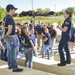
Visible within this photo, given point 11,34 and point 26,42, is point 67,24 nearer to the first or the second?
point 26,42

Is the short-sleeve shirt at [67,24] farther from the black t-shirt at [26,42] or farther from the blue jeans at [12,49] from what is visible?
the blue jeans at [12,49]

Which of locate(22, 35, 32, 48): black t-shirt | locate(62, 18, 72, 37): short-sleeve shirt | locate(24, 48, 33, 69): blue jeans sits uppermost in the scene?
locate(62, 18, 72, 37): short-sleeve shirt

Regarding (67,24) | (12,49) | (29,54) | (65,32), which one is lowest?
(29,54)

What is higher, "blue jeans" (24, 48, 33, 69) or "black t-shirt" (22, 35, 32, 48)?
"black t-shirt" (22, 35, 32, 48)

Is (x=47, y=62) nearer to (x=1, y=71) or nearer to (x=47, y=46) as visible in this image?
(x=1, y=71)

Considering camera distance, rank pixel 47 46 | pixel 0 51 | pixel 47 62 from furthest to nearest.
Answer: pixel 47 46, pixel 0 51, pixel 47 62

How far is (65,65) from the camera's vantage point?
8.75 metres

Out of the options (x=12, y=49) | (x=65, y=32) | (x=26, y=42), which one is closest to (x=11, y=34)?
(x=12, y=49)

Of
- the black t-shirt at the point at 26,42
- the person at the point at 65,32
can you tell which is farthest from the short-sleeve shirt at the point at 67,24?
the black t-shirt at the point at 26,42

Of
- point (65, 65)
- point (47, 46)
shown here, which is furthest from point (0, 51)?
point (65, 65)

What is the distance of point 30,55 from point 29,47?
25 centimetres

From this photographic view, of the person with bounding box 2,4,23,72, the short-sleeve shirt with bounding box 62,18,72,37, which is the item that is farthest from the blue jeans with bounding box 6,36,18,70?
the short-sleeve shirt with bounding box 62,18,72,37

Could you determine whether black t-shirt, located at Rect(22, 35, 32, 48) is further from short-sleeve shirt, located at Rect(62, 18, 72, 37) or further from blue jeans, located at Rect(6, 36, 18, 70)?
short-sleeve shirt, located at Rect(62, 18, 72, 37)

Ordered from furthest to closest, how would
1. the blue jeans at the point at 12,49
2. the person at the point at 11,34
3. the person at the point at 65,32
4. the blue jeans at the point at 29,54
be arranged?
1. the blue jeans at the point at 29,54
2. the person at the point at 65,32
3. the blue jeans at the point at 12,49
4. the person at the point at 11,34
